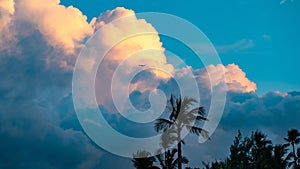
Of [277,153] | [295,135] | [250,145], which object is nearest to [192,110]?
[277,153]

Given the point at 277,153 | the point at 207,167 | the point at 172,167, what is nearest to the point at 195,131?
the point at 172,167

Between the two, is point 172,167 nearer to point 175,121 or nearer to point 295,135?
point 175,121

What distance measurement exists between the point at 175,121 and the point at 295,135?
33.8 metres

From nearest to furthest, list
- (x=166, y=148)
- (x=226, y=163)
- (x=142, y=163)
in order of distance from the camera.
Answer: (x=226, y=163) → (x=166, y=148) → (x=142, y=163)

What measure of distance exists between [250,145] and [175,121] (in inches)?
314

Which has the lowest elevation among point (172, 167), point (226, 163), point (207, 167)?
point (226, 163)

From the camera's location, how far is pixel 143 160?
29.3 metres

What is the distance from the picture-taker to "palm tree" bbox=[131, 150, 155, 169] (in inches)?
1133

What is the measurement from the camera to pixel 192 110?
24422mm

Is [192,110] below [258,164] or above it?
above

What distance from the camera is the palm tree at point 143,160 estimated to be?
28786mm

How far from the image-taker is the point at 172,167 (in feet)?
84.0

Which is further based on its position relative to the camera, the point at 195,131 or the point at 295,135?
the point at 295,135

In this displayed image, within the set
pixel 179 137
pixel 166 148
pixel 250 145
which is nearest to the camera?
pixel 250 145
